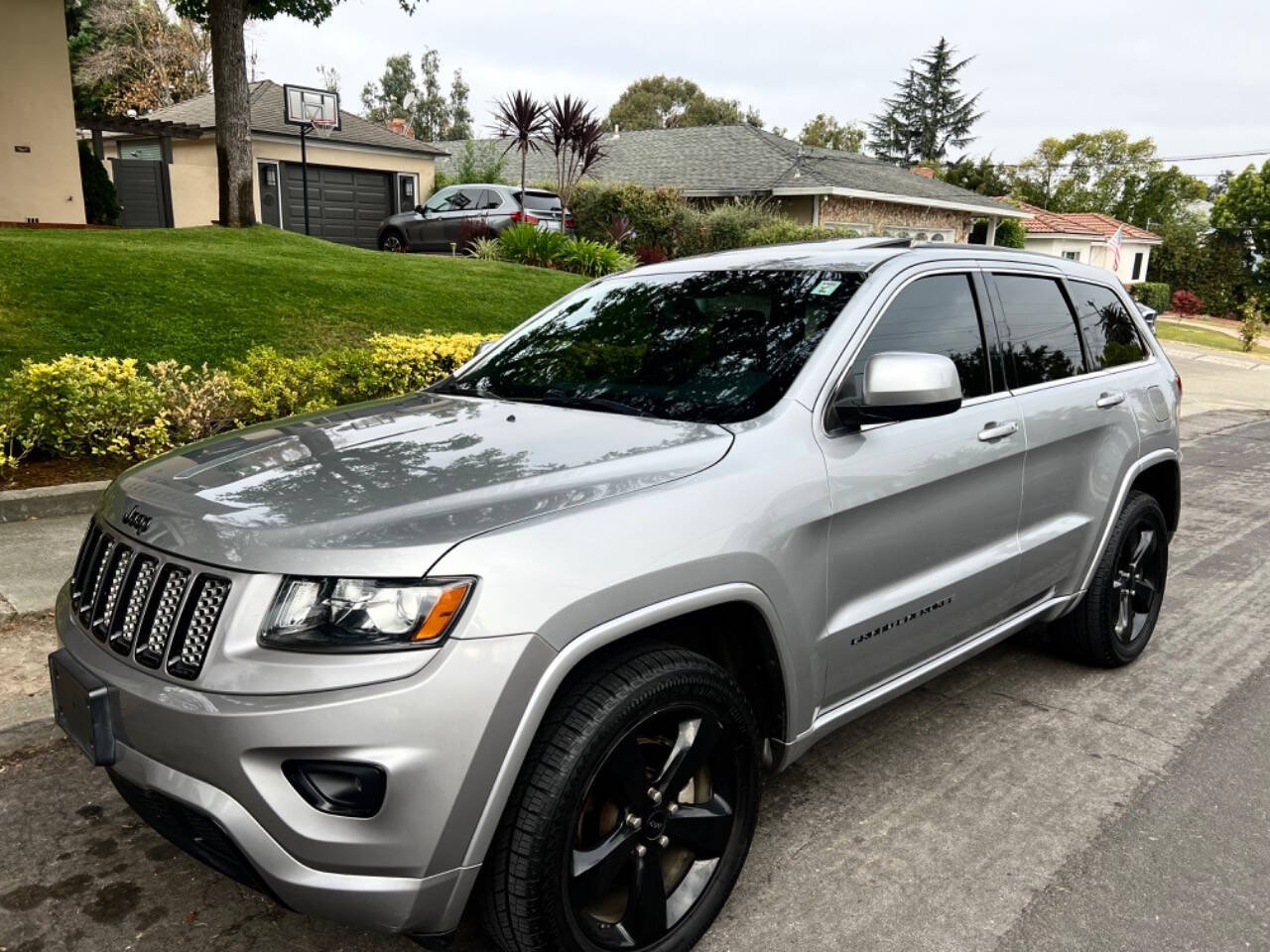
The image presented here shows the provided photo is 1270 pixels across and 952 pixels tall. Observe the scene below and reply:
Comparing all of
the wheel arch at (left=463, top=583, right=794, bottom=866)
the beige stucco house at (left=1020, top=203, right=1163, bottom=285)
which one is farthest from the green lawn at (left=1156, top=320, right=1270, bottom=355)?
the wheel arch at (left=463, top=583, right=794, bottom=866)

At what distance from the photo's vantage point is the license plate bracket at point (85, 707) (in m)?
2.21

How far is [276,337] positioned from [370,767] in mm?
8345

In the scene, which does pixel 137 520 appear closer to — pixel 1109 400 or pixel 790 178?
pixel 1109 400

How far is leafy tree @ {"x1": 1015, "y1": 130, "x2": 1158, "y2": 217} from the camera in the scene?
5834cm

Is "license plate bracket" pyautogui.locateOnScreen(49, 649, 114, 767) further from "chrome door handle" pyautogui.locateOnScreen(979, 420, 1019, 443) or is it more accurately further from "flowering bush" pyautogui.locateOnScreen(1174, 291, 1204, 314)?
"flowering bush" pyautogui.locateOnScreen(1174, 291, 1204, 314)

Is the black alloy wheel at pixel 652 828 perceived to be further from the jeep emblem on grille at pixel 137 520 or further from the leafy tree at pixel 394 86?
the leafy tree at pixel 394 86

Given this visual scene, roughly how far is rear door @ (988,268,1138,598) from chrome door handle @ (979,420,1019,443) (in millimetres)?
112

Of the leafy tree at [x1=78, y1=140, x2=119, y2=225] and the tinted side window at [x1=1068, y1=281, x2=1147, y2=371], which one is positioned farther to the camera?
the leafy tree at [x1=78, y1=140, x2=119, y2=225]

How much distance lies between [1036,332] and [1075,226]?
4556 cm

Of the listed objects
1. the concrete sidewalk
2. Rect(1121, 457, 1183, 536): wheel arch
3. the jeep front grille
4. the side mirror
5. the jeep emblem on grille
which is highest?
the side mirror

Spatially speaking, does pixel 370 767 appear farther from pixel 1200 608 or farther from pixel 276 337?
pixel 276 337

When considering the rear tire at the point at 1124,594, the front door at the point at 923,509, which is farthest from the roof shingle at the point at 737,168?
the front door at the point at 923,509

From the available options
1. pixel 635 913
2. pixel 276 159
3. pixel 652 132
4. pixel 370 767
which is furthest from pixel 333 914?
pixel 652 132

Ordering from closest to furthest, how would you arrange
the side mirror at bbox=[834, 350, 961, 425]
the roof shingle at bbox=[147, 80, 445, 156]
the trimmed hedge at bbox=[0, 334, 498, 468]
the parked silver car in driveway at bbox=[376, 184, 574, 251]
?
the side mirror at bbox=[834, 350, 961, 425] < the trimmed hedge at bbox=[0, 334, 498, 468] < the parked silver car in driveway at bbox=[376, 184, 574, 251] < the roof shingle at bbox=[147, 80, 445, 156]
